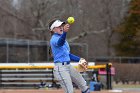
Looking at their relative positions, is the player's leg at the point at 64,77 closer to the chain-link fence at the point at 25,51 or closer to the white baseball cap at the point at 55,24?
the white baseball cap at the point at 55,24

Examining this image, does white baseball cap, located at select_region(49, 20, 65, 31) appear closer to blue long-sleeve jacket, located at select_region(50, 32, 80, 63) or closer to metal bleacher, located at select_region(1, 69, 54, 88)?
blue long-sleeve jacket, located at select_region(50, 32, 80, 63)

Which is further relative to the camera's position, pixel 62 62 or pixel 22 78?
pixel 22 78

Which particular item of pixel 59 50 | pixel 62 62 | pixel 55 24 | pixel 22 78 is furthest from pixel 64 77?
pixel 22 78

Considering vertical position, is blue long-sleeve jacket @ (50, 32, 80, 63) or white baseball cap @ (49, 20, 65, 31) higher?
white baseball cap @ (49, 20, 65, 31)

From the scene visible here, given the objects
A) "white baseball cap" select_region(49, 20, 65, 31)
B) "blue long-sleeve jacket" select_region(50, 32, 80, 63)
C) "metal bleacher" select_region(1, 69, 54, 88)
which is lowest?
"metal bleacher" select_region(1, 69, 54, 88)

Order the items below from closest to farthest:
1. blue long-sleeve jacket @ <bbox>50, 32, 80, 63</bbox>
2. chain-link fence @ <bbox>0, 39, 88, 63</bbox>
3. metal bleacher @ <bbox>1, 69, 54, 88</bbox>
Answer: blue long-sleeve jacket @ <bbox>50, 32, 80, 63</bbox> < metal bleacher @ <bbox>1, 69, 54, 88</bbox> < chain-link fence @ <bbox>0, 39, 88, 63</bbox>

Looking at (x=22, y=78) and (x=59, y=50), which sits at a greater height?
(x=59, y=50)

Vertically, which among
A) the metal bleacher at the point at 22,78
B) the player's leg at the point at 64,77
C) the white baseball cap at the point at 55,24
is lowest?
the metal bleacher at the point at 22,78

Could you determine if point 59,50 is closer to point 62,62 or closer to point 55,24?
point 62,62

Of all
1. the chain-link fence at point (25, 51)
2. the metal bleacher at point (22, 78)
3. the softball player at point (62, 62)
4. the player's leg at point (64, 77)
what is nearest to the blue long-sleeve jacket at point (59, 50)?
the softball player at point (62, 62)

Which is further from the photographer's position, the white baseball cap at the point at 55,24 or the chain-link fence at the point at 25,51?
the chain-link fence at the point at 25,51

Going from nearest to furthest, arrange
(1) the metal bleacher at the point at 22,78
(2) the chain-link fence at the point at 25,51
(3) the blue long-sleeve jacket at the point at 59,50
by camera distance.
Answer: (3) the blue long-sleeve jacket at the point at 59,50 → (1) the metal bleacher at the point at 22,78 → (2) the chain-link fence at the point at 25,51

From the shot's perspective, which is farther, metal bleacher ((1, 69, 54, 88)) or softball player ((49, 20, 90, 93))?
metal bleacher ((1, 69, 54, 88))

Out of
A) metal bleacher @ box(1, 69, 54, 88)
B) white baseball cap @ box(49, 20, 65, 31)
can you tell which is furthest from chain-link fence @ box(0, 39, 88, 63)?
white baseball cap @ box(49, 20, 65, 31)
